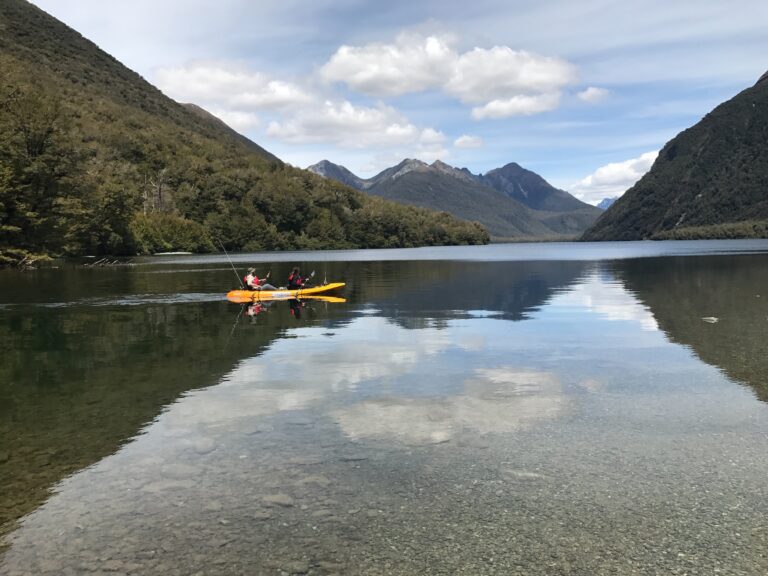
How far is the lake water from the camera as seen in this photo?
862 centimetres

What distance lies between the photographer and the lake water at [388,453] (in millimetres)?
8625

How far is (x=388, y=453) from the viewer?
12.6 metres

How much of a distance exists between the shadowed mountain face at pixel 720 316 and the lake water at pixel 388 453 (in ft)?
0.87

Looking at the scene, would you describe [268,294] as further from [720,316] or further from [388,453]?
[388,453]

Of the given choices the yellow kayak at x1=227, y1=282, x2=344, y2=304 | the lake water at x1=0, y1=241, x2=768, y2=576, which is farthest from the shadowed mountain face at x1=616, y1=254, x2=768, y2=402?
the yellow kayak at x1=227, y1=282, x2=344, y2=304

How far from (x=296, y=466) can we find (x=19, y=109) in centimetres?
10865

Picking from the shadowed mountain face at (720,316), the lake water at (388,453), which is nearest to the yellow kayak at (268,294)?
the lake water at (388,453)

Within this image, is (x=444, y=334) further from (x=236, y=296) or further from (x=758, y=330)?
(x=236, y=296)

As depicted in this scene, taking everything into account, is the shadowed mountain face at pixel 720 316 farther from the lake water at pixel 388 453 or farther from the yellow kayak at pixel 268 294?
the yellow kayak at pixel 268 294

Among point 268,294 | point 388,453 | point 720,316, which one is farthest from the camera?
point 268,294

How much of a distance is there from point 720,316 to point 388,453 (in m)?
28.0

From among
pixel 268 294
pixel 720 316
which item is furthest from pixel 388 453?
pixel 268 294

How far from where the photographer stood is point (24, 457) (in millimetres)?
12734

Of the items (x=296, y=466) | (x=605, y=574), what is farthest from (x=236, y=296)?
(x=605, y=574)
